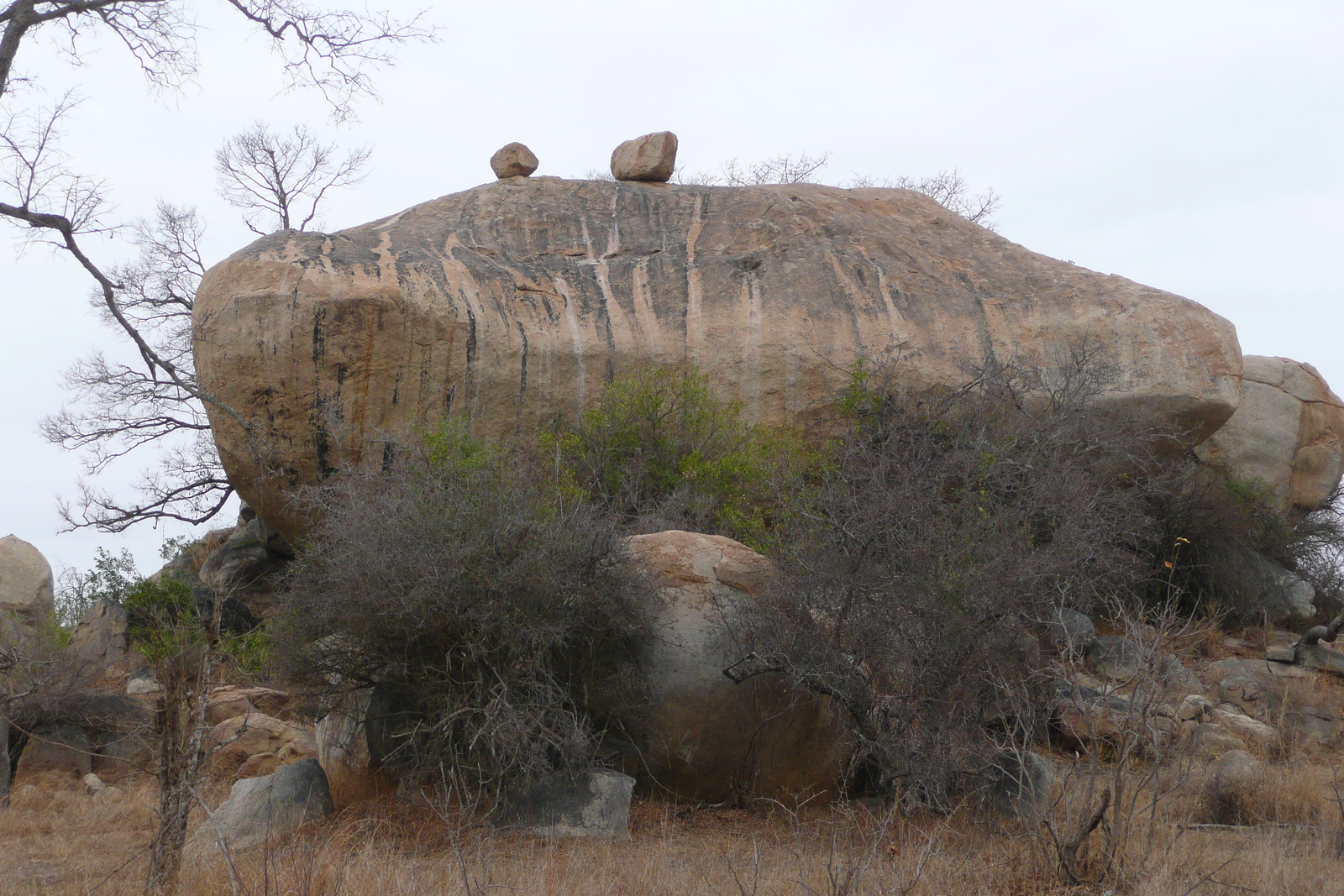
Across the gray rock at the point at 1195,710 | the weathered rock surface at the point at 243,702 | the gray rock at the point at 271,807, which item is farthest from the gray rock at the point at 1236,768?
the weathered rock surface at the point at 243,702

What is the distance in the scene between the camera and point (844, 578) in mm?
7359

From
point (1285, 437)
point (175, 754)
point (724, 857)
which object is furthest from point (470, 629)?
point (1285, 437)

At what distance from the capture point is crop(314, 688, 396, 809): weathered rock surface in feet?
25.2

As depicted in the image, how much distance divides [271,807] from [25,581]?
993 cm

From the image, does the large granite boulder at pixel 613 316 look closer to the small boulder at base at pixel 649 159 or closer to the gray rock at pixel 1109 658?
the small boulder at base at pixel 649 159

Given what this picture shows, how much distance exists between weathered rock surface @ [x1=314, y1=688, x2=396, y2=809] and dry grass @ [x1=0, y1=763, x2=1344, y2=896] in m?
0.40

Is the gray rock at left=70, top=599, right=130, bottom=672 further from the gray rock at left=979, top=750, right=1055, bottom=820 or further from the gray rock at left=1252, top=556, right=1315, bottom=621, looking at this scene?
the gray rock at left=1252, top=556, right=1315, bottom=621

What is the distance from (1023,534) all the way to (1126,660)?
2987mm

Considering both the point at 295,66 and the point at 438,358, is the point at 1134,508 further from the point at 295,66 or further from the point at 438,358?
the point at 295,66

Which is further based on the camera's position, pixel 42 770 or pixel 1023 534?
pixel 42 770

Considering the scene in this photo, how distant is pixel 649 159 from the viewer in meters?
15.4

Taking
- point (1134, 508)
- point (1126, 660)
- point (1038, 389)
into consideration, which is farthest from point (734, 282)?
point (1126, 660)

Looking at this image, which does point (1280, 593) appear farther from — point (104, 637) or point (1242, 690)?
point (104, 637)

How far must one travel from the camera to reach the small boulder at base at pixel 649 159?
15.4m
